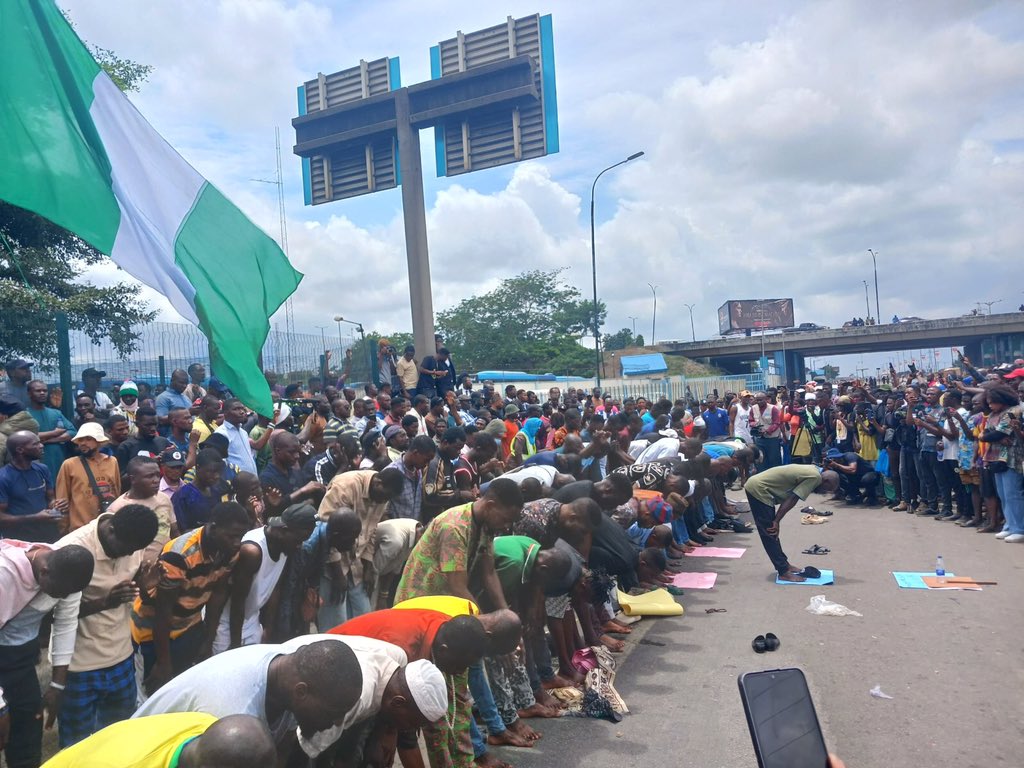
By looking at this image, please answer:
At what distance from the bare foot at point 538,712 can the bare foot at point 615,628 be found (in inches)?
72.7

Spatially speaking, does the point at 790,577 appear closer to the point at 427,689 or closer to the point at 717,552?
the point at 717,552

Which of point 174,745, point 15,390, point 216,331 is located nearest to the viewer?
point 174,745

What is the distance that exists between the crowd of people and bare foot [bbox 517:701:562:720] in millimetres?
18

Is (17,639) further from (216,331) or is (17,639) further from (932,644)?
(932,644)

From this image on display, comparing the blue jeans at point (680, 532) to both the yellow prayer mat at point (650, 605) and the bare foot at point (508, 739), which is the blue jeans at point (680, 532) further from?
the bare foot at point (508, 739)

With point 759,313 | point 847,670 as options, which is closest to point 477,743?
point 847,670

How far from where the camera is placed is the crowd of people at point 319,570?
3312 mm

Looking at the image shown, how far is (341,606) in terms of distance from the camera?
571cm

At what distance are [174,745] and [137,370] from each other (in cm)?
961

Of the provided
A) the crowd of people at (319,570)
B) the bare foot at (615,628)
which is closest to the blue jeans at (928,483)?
the crowd of people at (319,570)

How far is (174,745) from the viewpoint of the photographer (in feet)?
8.34

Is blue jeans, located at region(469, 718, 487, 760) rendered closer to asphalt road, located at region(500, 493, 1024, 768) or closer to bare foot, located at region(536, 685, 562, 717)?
asphalt road, located at region(500, 493, 1024, 768)

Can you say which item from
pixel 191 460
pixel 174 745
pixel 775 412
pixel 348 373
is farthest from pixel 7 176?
pixel 775 412

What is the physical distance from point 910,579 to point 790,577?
120cm
